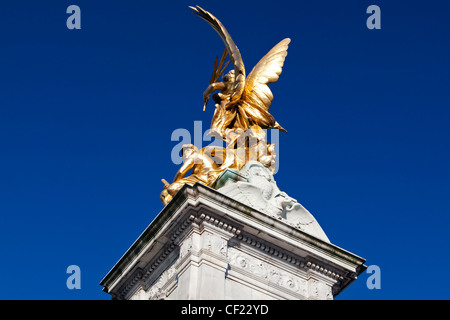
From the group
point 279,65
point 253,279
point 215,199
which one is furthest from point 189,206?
point 279,65

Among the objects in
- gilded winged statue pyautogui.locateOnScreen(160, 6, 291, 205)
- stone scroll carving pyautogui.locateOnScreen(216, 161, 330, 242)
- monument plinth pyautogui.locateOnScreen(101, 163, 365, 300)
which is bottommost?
monument plinth pyautogui.locateOnScreen(101, 163, 365, 300)

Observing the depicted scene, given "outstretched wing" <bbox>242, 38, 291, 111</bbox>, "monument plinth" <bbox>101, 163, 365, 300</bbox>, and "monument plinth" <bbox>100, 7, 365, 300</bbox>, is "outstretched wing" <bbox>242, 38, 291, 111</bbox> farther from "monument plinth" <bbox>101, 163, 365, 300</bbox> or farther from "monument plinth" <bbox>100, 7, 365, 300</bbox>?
"monument plinth" <bbox>101, 163, 365, 300</bbox>

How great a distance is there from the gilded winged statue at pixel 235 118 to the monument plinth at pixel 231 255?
1500 mm

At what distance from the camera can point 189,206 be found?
1930 centimetres

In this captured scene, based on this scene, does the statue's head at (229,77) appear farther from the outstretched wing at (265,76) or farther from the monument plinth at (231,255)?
the monument plinth at (231,255)

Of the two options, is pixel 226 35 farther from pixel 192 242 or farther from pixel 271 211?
pixel 192 242

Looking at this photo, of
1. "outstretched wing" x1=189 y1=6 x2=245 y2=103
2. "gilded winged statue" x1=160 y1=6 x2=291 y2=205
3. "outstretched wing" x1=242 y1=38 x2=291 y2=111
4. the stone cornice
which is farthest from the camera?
"outstretched wing" x1=242 y1=38 x2=291 y2=111

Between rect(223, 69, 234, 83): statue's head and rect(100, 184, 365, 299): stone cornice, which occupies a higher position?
rect(223, 69, 234, 83): statue's head

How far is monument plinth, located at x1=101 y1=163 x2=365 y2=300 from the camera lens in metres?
18.9

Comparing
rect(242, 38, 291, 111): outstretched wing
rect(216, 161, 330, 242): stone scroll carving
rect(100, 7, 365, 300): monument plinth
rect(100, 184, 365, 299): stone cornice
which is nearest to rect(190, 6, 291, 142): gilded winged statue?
rect(242, 38, 291, 111): outstretched wing

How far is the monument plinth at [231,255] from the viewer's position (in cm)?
1889

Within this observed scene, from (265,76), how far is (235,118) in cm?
182

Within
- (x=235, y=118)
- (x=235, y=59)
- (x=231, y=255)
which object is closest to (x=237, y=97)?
(x=235, y=118)

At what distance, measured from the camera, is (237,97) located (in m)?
24.2
